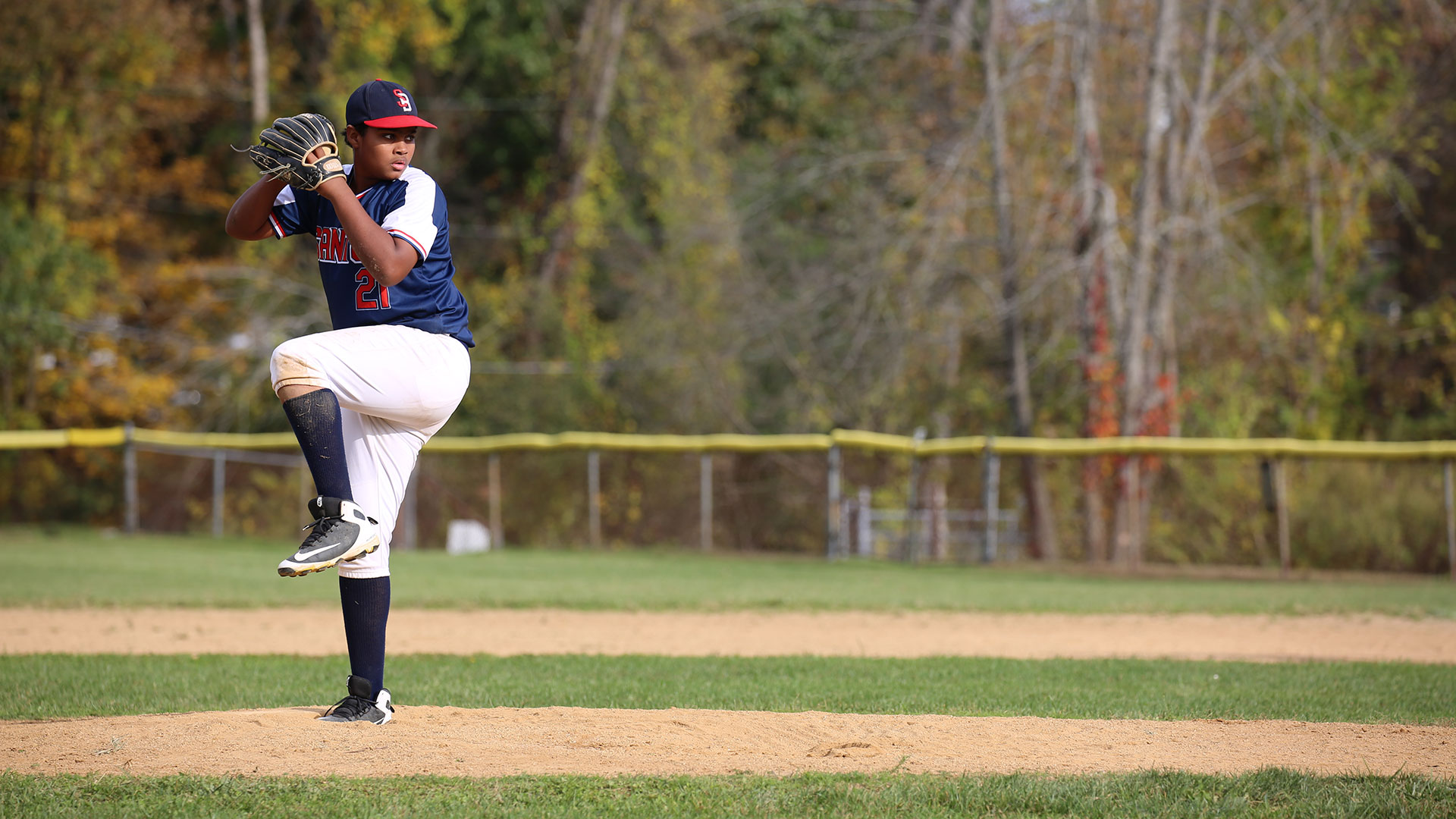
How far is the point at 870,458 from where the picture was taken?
66.0 feet

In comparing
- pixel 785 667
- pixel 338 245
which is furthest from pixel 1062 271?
pixel 338 245

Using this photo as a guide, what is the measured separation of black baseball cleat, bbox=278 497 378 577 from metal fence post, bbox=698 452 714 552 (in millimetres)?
14986

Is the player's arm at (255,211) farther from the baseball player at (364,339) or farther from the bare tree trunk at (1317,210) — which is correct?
the bare tree trunk at (1317,210)

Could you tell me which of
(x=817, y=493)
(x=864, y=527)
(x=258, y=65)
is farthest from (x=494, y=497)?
(x=258, y=65)

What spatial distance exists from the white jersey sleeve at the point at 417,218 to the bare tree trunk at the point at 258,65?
24384mm

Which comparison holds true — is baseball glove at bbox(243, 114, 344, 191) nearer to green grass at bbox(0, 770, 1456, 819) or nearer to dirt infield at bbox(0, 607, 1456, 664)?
green grass at bbox(0, 770, 1456, 819)

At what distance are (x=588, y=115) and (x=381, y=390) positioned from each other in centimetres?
2600

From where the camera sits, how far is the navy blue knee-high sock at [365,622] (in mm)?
4750

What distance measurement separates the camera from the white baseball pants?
14.4 feet

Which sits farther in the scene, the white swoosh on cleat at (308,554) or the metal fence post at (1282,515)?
the metal fence post at (1282,515)

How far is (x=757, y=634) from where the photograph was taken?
979 centimetres

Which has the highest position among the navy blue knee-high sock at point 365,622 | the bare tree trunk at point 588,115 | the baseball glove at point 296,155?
the bare tree trunk at point 588,115

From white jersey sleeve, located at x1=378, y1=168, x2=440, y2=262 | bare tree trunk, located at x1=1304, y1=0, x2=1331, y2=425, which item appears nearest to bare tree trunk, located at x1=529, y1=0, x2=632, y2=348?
bare tree trunk, located at x1=1304, y1=0, x2=1331, y2=425

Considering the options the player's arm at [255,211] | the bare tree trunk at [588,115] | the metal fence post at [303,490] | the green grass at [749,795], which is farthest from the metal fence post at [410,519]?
the green grass at [749,795]
